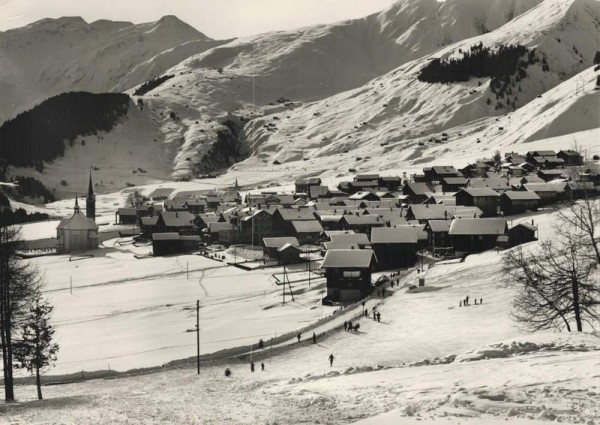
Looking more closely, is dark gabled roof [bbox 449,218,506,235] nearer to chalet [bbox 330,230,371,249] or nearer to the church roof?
chalet [bbox 330,230,371,249]

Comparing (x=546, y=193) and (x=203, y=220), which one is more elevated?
(x=546, y=193)

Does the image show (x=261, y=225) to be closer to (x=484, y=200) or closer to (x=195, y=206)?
(x=484, y=200)

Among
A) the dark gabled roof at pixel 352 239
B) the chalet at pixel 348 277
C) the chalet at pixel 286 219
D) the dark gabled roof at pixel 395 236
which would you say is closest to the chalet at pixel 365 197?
the chalet at pixel 286 219

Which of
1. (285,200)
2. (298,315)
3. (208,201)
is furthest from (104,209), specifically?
(298,315)

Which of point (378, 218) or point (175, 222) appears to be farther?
point (175, 222)

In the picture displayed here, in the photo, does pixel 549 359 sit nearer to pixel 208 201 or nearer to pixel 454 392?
pixel 454 392

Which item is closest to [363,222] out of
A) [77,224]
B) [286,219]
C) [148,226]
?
[286,219]

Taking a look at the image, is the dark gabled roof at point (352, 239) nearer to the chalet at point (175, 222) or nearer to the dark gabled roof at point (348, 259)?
the dark gabled roof at point (348, 259)

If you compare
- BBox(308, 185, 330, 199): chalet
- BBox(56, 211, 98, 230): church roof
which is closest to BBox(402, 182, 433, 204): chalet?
BBox(308, 185, 330, 199): chalet
